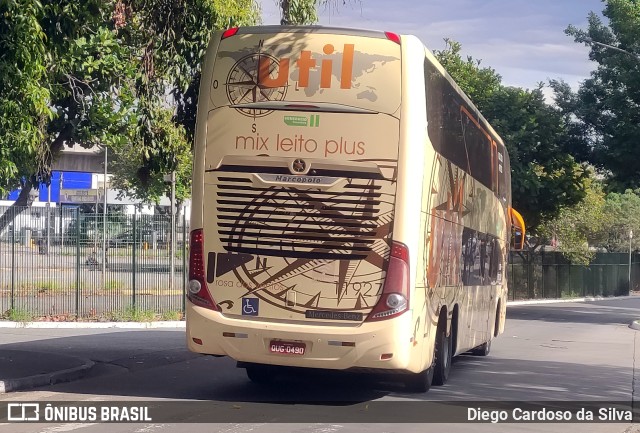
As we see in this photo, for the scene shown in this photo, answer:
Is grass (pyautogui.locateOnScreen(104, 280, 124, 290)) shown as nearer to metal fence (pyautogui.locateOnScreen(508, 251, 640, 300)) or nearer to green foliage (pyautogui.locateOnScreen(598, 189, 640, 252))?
metal fence (pyautogui.locateOnScreen(508, 251, 640, 300))

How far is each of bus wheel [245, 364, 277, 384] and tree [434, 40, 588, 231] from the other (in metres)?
22.0

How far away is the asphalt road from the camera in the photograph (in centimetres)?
1044

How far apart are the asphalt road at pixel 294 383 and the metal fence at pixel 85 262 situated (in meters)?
1.79

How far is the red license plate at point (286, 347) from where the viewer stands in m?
11.0

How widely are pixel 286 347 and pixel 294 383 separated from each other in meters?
2.78

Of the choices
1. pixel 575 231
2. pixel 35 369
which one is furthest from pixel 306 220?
pixel 575 231

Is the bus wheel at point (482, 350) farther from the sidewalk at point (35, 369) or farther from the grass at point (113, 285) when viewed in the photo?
the grass at point (113, 285)

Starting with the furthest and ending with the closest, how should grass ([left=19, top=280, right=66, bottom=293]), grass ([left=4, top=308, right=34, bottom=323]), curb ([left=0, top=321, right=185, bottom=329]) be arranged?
grass ([left=19, top=280, right=66, bottom=293])
grass ([left=4, top=308, right=34, bottom=323])
curb ([left=0, top=321, right=185, bottom=329])

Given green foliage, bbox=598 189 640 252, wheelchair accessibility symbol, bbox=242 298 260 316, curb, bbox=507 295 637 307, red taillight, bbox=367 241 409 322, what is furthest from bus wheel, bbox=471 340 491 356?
green foliage, bbox=598 189 640 252

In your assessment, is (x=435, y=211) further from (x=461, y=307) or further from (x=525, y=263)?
(x=525, y=263)

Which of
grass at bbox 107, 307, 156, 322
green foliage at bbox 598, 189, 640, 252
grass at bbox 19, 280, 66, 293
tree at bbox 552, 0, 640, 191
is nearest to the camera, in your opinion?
grass at bbox 19, 280, 66, 293

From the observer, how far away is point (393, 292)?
10883 millimetres

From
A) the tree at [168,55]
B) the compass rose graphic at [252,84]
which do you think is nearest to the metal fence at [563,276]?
the tree at [168,55]

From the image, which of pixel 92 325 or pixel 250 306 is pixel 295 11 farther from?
pixel 92 325
